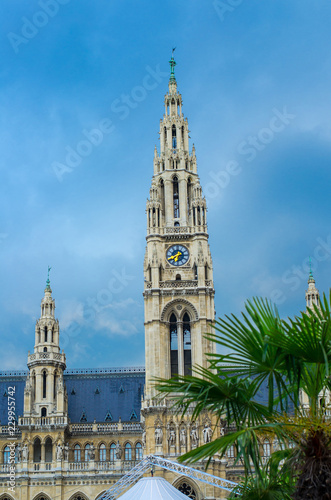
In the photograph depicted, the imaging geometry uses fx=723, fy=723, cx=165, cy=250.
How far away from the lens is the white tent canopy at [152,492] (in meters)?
43.0

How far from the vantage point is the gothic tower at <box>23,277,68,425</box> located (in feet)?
243

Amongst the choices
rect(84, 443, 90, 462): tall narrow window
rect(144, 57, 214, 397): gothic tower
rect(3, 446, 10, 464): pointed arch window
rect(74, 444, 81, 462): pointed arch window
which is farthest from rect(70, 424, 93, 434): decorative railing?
rect(144, 57, 214, 397): gothic tower

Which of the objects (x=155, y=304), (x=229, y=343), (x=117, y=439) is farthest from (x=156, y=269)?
(x=229, y=343)

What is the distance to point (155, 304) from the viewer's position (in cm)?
7219

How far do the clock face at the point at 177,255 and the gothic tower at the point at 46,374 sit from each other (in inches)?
581

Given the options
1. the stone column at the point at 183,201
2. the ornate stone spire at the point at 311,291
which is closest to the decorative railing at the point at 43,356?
the stone column at the point at 183,201

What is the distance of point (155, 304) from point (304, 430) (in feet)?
183

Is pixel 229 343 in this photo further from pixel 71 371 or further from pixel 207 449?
pixel 71 371

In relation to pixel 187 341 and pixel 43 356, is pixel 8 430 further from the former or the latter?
pixel 187 341

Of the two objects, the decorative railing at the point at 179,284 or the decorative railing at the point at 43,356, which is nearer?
the decorative railing at the point at 179,284

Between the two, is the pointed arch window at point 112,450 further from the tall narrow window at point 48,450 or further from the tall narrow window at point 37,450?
the tall narrow window at point 37,450

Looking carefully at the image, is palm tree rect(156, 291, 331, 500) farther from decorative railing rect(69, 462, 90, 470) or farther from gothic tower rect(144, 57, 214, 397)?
decorative railing rect(69, 462, 90, 470)

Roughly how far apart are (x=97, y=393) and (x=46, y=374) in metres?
7.68

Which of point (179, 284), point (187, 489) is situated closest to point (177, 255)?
point (179, 284)
